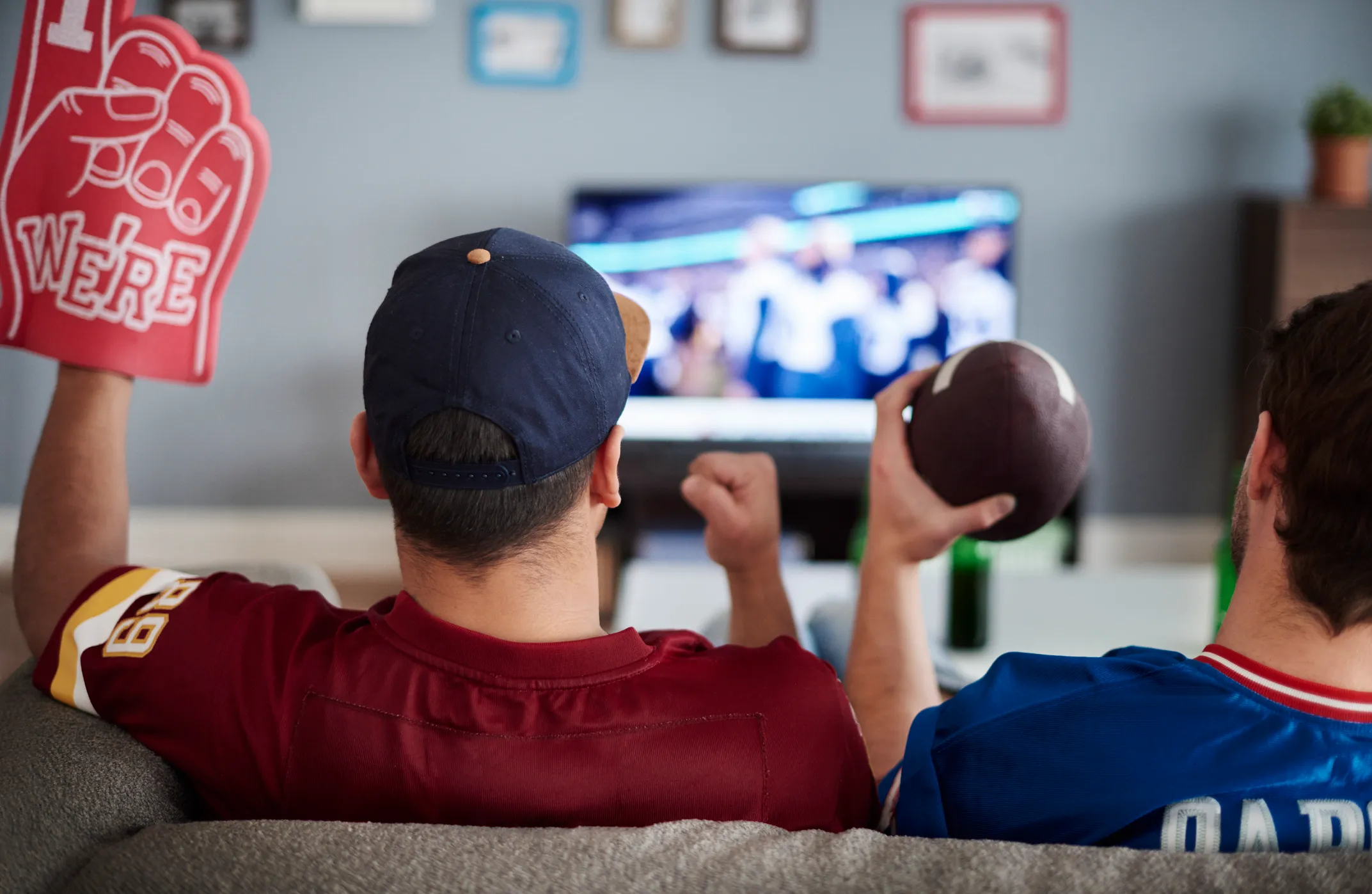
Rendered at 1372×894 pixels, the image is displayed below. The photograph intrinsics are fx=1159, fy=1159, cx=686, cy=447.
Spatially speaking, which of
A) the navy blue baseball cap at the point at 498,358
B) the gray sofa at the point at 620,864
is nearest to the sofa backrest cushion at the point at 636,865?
the gray sofa at the point at 620,864

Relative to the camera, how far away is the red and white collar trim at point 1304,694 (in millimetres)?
735

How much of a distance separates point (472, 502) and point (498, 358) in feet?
0.33

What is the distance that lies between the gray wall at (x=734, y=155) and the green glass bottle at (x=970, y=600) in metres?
2.41

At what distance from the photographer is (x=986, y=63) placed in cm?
403

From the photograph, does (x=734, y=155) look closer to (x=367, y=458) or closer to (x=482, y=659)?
(x=367, y=458)

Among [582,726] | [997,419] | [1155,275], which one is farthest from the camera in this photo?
[1155,275]

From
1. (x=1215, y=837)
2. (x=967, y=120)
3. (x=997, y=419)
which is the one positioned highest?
(x=967, y=120)

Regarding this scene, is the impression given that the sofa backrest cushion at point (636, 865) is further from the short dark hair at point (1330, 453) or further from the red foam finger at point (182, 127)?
the red foam finger at point (182, 127)

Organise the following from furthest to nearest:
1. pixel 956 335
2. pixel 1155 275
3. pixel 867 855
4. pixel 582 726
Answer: pixel 1155 275 < pixel 956 335 < pixel 582 726 < pixel 867 855

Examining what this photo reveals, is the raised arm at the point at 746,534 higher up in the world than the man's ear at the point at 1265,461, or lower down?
lower down

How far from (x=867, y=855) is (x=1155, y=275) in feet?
12.9

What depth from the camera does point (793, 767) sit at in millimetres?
778

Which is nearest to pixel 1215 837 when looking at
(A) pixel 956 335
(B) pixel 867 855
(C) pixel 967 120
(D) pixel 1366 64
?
Answer: (B) pixel 867 855

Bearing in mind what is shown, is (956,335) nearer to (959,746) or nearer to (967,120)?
(967,120)
